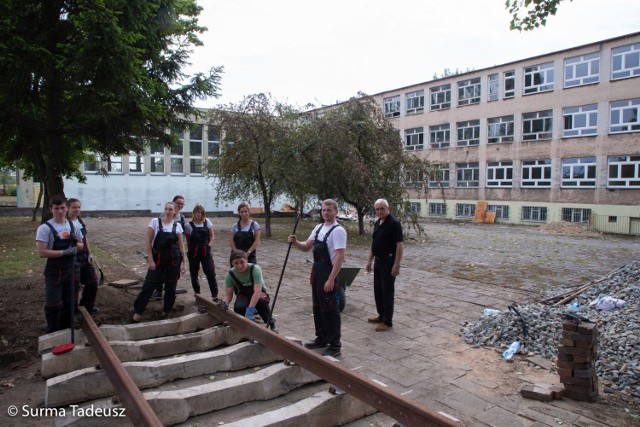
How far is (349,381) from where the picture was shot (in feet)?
13.2

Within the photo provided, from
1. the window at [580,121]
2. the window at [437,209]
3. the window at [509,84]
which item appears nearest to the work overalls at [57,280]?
the window at [580,121]

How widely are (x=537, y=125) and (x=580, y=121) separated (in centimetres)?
285

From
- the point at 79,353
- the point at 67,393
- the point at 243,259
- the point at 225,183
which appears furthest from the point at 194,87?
the point at 225,183

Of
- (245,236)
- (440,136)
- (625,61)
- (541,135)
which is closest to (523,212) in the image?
(541,135)

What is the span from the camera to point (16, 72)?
689cm

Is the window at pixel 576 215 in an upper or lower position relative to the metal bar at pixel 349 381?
upper

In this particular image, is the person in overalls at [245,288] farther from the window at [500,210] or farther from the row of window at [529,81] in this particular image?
the window at [500,210]

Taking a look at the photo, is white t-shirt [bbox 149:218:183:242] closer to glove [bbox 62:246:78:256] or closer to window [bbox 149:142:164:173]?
glove [bbox 62:246:78:256]

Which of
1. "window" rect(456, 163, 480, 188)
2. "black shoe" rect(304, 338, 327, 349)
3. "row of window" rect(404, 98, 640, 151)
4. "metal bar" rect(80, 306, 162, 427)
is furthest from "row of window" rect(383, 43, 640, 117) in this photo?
"metal bar" rect(80, 306, 162, 427)

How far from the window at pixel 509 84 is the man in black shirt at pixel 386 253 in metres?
30.3

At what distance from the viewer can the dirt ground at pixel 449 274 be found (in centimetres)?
511

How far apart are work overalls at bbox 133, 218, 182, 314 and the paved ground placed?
0.81 meters

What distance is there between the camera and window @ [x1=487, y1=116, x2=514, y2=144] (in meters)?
33.1

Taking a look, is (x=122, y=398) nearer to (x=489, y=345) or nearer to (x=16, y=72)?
(x=489, y=345)
